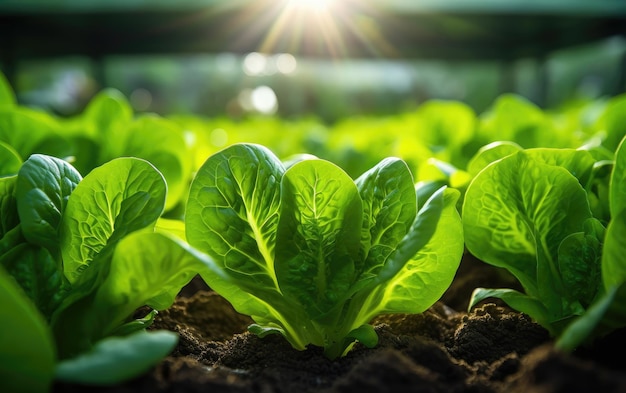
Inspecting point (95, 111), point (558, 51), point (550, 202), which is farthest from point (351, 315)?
point (558, 51)

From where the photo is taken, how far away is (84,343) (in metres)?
0.79

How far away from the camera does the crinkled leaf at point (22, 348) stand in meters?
0.58

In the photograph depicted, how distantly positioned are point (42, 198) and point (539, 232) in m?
0.74

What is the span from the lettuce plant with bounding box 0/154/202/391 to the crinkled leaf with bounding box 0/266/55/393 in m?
0.12

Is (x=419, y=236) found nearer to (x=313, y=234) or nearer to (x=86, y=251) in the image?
(x=313, y=234)

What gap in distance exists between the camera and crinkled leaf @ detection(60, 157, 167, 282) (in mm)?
817

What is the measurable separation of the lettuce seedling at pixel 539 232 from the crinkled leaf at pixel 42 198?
60cm

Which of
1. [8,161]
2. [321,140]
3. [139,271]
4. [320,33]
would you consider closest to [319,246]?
[139,271]

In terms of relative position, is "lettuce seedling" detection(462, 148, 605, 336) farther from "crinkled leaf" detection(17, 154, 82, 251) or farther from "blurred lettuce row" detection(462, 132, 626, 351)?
"crinkled leaf" detection(17, 154, 82, 251)

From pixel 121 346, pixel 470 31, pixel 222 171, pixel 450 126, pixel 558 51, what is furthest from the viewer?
pixel 558 51

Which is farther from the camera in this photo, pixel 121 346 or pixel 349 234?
pixel 349 234

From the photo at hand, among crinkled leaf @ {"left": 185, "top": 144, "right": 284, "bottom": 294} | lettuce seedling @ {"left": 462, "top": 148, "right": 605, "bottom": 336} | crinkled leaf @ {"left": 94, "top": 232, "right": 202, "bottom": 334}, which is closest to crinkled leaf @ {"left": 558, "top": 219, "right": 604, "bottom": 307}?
lettuce seedling @ {"left": 462, "top": 148, "right": 605, "bottom": 336}

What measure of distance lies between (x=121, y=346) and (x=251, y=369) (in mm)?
281

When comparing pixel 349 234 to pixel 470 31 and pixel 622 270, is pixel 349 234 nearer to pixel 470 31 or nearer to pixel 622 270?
pixel 622 270
